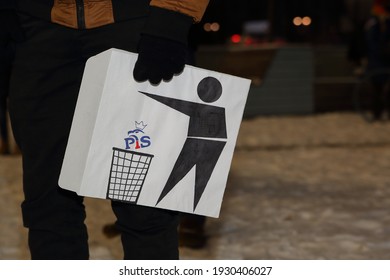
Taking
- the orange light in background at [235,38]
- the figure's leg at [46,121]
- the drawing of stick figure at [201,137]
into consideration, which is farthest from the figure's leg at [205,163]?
the orange light in background at [235,38]

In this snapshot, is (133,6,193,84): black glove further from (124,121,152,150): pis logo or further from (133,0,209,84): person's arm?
(124,121,152,150): pis logo

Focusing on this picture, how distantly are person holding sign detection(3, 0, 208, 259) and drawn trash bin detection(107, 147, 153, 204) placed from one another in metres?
0.10

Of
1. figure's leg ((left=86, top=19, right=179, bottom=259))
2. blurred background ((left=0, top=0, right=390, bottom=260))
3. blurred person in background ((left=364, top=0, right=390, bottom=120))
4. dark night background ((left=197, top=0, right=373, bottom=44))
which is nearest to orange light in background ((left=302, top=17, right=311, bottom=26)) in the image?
dark night background ((left=197, top=0, right=373, bottom=44))

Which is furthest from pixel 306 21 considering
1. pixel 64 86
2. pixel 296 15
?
pixel 64 86

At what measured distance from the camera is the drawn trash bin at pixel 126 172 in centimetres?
202

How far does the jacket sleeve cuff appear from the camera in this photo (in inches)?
78.7

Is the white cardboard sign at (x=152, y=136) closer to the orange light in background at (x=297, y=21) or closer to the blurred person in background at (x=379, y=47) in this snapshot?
the blurred person in background at (x=379, y=47)

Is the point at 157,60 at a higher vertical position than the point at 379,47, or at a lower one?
higher

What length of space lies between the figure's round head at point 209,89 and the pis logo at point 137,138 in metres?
0.18

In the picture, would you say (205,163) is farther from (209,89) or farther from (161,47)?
(161,47)

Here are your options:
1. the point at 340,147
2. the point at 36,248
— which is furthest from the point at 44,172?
the point at 340,147

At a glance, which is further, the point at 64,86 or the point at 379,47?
the point at 379,47

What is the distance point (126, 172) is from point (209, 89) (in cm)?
32

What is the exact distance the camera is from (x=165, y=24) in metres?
2.00
